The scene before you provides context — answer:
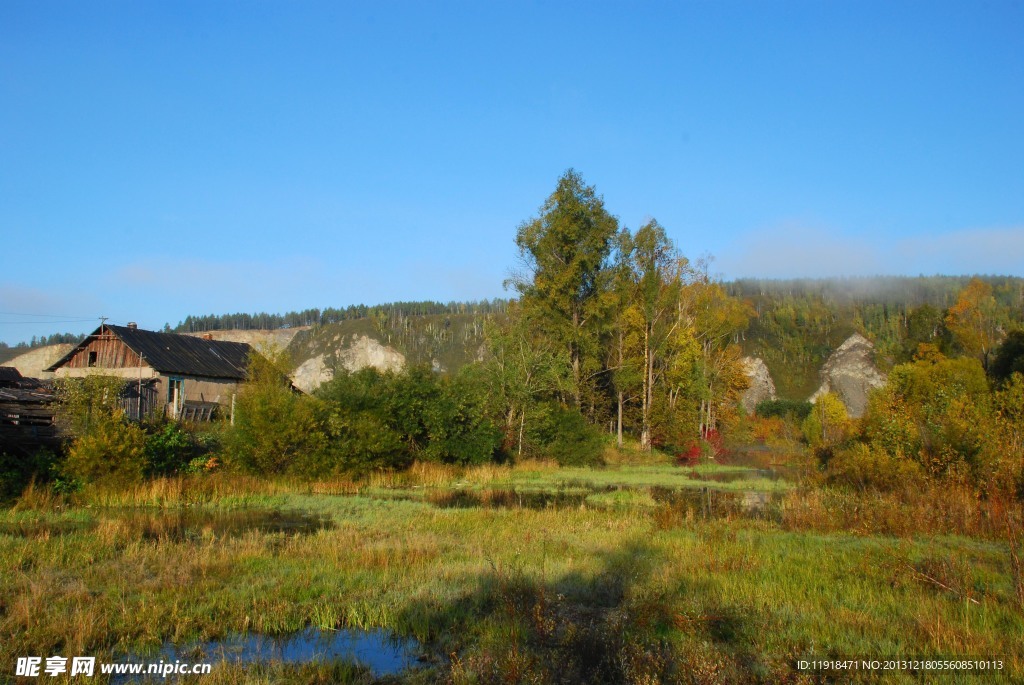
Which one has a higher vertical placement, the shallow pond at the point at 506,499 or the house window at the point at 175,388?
the house window at the point at 175,388

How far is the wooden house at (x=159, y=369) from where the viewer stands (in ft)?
152

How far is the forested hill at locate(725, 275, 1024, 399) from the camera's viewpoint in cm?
8500

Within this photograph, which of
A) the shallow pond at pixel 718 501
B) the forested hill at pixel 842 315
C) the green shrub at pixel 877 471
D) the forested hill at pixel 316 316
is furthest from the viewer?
the forested hill at pixel 316 316

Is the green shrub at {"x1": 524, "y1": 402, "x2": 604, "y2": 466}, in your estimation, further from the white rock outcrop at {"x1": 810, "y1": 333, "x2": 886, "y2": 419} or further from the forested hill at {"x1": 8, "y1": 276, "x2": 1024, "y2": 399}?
the white rock outcrop at {"x1": 810, "y1": 333, "x2": 886, "y2": 419}

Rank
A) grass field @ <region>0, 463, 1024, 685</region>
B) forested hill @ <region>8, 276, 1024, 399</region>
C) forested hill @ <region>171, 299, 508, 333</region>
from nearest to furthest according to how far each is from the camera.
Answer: grass field @ <region>0, 463, 1024, 685</region> < forested hill @ <region>8, 276, 1024, 399</region> < forested hill @ <region>171, 299, 508, 333</region>

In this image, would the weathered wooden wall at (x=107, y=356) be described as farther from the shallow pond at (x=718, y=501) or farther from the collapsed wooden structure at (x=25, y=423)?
the shallow pond at (x=718, y=501)

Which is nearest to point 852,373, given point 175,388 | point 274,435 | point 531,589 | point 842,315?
point 842,315

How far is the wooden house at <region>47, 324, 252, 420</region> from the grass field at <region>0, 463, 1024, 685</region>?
3126 centimetres

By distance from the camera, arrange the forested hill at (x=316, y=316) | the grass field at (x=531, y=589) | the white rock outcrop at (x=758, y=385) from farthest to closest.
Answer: the forested hill at (x=316, y=316) → the white rock outcrop at (x=758, y=385) → the grass field at (x=531, y=589)

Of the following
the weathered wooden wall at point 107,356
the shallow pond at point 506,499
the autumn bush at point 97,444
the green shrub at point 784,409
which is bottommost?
the shallow pond at point 506,499

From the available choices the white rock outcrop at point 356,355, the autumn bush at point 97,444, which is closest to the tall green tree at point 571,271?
the autumn bush at point 97,444

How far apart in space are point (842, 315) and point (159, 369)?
428 ft

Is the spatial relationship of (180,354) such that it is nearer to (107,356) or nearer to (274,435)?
(107,356)

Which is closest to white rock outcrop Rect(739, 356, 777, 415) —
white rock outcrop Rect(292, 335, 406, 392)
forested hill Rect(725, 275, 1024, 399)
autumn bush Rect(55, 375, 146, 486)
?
forested hill Rect(725, 275, 1024, 399)
